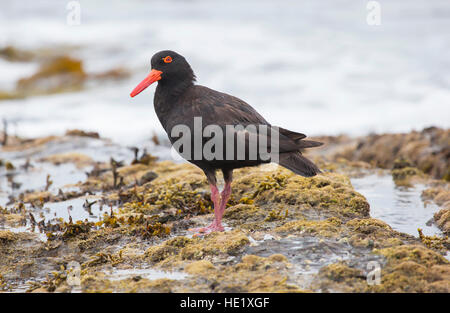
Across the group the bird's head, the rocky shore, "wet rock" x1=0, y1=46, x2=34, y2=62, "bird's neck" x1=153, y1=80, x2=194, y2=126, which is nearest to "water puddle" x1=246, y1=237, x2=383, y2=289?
the rocky shore

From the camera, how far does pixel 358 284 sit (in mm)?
3572

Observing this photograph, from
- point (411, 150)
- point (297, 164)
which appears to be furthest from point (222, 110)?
point (411, 150)

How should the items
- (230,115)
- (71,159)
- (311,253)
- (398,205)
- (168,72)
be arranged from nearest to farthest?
(311,253)
(230,115)
(168,72)
(398,205)
(71,159)

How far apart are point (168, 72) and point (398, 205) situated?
11.1ft

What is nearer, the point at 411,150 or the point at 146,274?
the point at 146,274

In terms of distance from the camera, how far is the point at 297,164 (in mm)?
5023

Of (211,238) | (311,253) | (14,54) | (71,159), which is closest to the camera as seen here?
(311,253)

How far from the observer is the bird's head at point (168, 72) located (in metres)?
5.91

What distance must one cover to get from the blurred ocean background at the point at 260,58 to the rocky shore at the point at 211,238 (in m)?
6.27

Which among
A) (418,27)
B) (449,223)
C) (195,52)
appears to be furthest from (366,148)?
(418,27)

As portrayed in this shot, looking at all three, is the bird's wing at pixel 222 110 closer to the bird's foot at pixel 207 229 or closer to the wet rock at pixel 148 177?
the bird's foot at pixel 207 229

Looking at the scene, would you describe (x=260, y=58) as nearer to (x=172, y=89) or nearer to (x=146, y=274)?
(x=172, y=89)
